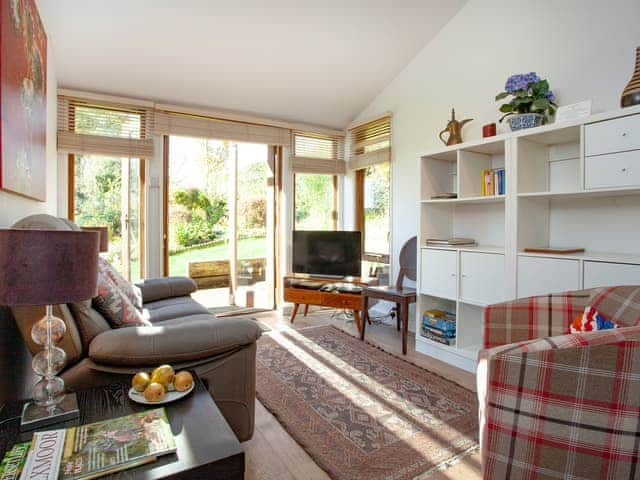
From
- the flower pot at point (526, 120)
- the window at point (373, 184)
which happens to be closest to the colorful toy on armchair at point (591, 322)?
the flower pot at point (526, 120)

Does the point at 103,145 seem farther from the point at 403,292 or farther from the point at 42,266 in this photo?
the point at 403,292

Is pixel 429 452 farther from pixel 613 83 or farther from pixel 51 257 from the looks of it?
pixel 613 83

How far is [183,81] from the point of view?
3418 mm

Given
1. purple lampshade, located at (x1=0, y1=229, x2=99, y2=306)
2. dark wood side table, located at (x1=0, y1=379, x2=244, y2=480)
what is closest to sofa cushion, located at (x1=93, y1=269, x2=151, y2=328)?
dark wood side table, located at (x1=0, y1=379, x2=244, y2=480)

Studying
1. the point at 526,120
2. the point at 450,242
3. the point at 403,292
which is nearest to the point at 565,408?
the point at 450,242

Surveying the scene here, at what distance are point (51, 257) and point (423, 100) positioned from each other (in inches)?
134

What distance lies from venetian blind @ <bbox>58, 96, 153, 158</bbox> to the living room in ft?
0.06

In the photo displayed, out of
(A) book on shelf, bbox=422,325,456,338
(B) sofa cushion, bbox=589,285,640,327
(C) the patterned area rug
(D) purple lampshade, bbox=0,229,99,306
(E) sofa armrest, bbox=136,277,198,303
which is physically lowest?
(C) the patterned area rug

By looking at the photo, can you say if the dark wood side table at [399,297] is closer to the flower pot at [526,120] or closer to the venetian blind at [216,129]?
the flower pot at [526,120]

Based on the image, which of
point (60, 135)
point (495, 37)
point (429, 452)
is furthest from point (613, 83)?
point (60, 135)

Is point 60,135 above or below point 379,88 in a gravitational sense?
below

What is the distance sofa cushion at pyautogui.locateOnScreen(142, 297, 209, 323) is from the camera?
236 cm

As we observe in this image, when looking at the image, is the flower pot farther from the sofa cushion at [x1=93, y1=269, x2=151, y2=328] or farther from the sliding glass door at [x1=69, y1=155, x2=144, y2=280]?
the sliding glass door at [x1=69, y1=155, x2=144, y2=280]

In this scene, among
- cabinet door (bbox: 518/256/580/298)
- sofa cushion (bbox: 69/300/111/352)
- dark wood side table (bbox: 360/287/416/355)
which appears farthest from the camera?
dark wood side table (bbox: 360/287/416/355)
